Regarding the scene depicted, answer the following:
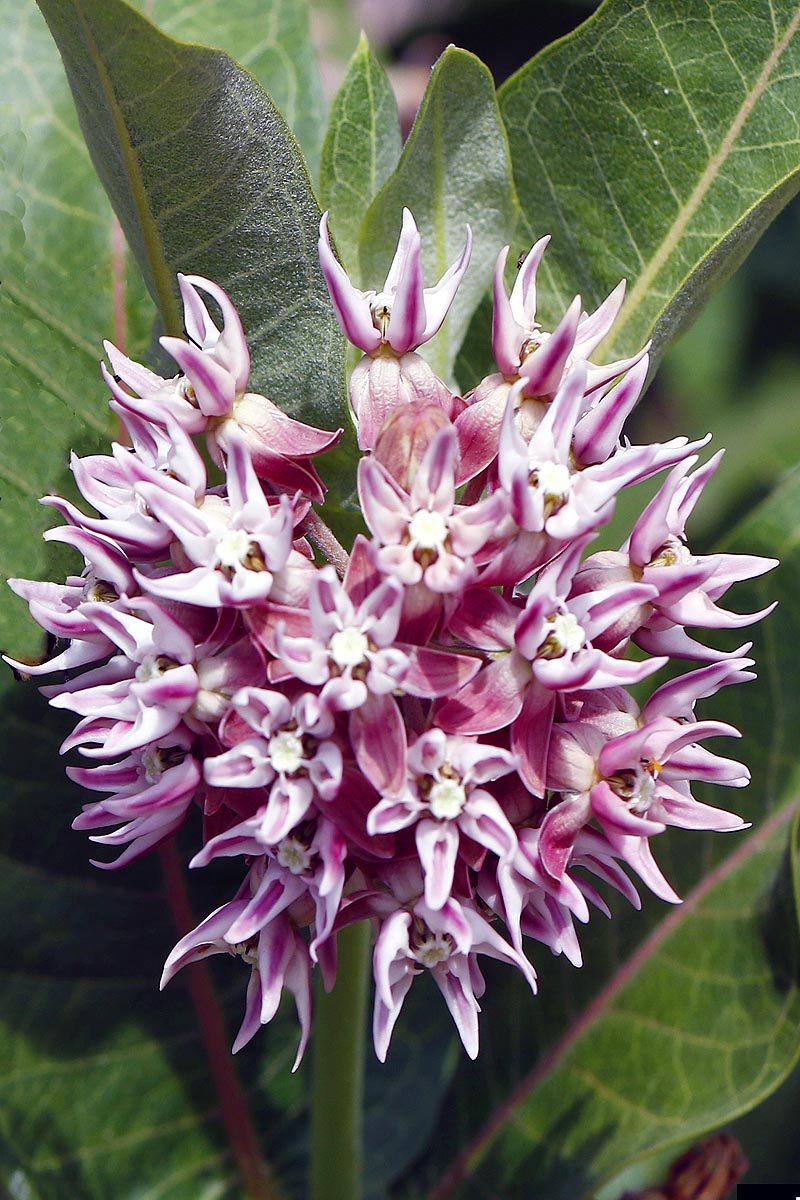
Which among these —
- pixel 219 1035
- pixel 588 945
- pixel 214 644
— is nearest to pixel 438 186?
pixel 214 644

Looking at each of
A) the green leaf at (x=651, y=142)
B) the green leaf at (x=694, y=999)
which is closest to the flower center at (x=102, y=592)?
the green leaf at (x=651, y=142)

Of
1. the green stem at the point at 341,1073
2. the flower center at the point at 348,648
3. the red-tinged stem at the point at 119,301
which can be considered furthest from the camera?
the red-tinged stem at the point at 119,301

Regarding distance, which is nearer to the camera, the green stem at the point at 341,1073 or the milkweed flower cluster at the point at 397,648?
the milkweed flower cluster at the point at 397,648

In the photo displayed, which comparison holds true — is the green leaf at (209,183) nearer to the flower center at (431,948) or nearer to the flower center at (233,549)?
the flower center at (233,549)

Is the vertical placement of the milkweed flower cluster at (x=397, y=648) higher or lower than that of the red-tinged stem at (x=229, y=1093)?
higher

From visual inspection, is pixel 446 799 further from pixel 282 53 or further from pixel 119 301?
pixel 282 53

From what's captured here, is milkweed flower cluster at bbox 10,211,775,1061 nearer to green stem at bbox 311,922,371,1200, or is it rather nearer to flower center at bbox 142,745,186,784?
flower center at bbox 142,745,186,784

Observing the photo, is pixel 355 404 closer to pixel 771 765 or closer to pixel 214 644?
pixel 214 644
